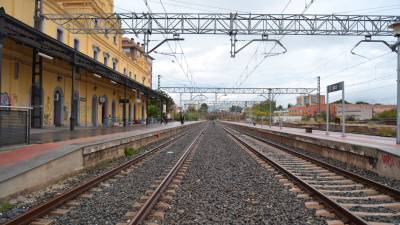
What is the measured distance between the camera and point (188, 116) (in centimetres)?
11812

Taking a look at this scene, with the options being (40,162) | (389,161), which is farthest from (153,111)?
(40,162)

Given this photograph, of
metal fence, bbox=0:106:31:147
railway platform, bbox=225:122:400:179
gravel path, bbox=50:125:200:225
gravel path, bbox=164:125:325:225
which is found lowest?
gravel path, bbox=164:125:325:225

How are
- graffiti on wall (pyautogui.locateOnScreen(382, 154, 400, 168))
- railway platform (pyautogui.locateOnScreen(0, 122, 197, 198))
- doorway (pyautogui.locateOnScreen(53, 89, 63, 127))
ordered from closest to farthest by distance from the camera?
railway platform (pyautogui.locateOnScreen(0, 122, 197, 198))
graffiti on wall (pyautogui.locateOnScreen(382, 154, 400, 168))
doorway (pyautogui.locateOnScreen(53, 89, 63, 127))

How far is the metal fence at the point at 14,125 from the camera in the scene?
11.3 m

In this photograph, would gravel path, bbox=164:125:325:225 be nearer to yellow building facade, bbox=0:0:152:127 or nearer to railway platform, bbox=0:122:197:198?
railway platform, bbox=0:122:197:198

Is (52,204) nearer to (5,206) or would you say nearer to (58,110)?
(5,206)

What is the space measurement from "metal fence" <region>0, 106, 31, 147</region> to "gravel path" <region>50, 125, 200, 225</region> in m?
3.79

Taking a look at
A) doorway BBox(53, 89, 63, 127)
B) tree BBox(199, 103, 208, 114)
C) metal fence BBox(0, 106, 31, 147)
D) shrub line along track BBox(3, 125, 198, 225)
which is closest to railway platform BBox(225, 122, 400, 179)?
shrub line along track BBox(3, 125, 198, 225)

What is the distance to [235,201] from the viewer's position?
7.64 metres

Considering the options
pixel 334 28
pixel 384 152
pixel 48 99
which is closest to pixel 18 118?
pixel 384 152

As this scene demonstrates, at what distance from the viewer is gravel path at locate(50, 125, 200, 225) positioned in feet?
20.6

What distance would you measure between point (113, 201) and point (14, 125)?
6040mm

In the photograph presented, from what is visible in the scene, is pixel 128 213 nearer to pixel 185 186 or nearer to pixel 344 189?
pixel 185 186

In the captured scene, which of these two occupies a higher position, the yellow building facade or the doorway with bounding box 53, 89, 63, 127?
the yellow building facade
